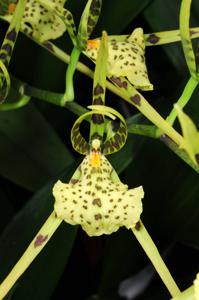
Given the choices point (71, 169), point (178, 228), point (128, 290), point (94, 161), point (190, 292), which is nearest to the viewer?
point (190, 292)

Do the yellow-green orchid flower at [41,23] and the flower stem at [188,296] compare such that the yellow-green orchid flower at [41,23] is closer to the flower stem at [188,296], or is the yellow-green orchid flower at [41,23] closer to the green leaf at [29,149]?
the green leaf at [29,149]

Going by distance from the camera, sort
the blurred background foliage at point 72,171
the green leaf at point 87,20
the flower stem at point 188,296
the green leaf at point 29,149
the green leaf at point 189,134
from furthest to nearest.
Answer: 1. the green leaf at point 29,149
2. the blurred background foliage at point 72,171
3. the green leaf at point 87,20
4. the flower stem at point 188,296
5. the green leaf at point 189,134

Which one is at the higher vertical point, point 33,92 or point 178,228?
point 33,92

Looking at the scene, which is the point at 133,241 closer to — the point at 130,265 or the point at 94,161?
the point at 130,265

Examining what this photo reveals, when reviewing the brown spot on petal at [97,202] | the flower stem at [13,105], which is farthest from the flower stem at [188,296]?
the flower stem at [13,105]

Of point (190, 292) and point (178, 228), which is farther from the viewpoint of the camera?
point (178, 228)

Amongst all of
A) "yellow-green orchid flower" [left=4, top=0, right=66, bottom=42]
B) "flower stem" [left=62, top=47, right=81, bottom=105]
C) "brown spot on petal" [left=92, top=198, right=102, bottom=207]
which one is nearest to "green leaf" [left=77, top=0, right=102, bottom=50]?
"flower stem" [left=62, top=47, right=81, bottom=105]

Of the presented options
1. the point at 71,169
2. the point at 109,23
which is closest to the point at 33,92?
the point at 71,169

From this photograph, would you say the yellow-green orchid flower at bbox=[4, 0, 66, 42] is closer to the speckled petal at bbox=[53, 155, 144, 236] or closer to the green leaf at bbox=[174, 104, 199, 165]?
the speckled petal at bbox=[53, 155, 144, 236]

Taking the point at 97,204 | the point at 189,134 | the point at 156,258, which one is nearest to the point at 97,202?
the point at 97,204
